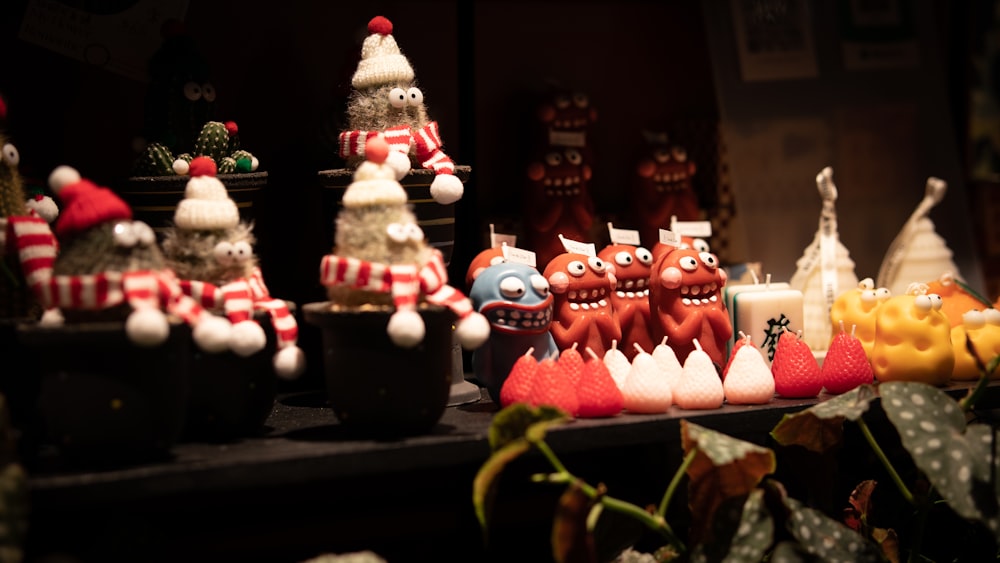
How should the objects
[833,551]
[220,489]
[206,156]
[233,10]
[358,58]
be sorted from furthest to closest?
[233,10]
[358,58]
[206,156]
[833,551]
[220,489]

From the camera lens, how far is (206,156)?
1.76 metres

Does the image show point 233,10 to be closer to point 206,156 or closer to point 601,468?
point 206,156

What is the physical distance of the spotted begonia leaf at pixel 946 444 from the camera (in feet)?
4.97

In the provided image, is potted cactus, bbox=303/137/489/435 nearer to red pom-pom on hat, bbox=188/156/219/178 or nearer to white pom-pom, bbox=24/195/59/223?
red pom-pom on hat, bbox=188/156/219/178

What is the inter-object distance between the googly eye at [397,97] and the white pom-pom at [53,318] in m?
0.62

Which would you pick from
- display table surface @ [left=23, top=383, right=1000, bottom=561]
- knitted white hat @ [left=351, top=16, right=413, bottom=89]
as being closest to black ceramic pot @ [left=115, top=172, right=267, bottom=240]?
knitted white hat @ [left=351, top=16, right=413, bottom=89]

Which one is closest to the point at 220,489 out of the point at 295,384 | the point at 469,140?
the point at 295,384

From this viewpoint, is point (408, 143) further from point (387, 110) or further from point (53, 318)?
point (53, 318)

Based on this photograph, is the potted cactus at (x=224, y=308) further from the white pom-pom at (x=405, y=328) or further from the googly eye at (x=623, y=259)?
the googly eye at (x=623, y=259)

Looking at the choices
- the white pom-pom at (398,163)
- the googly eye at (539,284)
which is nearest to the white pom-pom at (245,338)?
the white pom-pom at (398,163)

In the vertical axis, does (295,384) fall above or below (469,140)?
below

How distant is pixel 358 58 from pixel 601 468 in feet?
2.91

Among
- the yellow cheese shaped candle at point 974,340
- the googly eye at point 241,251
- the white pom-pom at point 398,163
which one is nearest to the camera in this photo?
the googly eye at point 241,251

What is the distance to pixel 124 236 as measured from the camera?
1.44 meters
